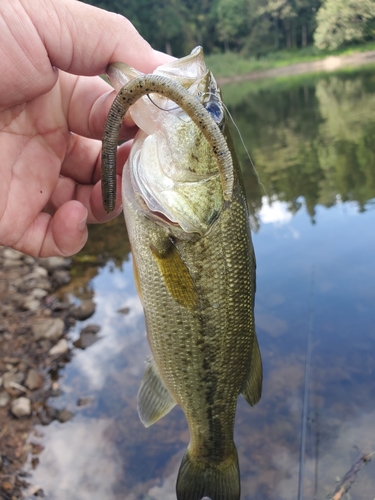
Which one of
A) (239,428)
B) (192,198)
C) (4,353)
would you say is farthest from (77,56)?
(4,353)

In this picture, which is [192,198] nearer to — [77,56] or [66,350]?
[77,56]

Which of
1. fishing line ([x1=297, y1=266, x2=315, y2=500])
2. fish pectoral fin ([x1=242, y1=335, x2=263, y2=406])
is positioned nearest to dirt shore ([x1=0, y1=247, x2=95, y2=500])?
fishing line ([x1=297, y1=266, x2=315, y2=500])

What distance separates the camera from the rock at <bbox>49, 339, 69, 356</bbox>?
4.94m

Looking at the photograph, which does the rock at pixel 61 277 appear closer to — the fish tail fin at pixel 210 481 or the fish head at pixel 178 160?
the fish tail fin at pixel 210 481

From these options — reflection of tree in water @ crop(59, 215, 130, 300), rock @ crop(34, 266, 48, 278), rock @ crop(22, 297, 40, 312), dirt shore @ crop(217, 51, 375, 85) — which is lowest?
dirt shore @ crop(217, 51, 375, 85)

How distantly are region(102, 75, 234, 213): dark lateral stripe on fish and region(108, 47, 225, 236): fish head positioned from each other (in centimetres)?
12

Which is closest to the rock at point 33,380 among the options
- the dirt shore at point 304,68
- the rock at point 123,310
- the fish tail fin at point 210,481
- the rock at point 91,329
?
the rock at point 91,329

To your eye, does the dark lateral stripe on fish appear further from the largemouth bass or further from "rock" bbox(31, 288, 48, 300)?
"rock" bbox(31, 288, 48, 300)

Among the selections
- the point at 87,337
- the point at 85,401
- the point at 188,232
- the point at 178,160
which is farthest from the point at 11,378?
the point at 178,160

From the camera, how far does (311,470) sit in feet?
11.4

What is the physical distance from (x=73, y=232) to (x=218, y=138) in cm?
124

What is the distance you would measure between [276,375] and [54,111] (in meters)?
3.32

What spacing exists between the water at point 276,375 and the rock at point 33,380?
0.24m

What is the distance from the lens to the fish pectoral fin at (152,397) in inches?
88.4
